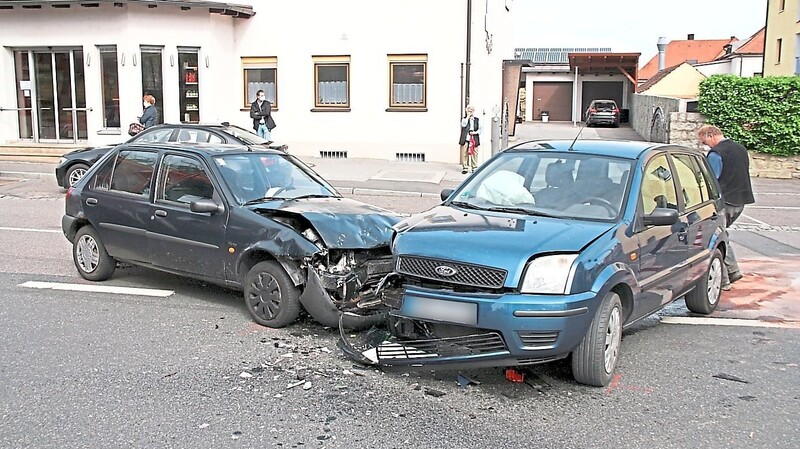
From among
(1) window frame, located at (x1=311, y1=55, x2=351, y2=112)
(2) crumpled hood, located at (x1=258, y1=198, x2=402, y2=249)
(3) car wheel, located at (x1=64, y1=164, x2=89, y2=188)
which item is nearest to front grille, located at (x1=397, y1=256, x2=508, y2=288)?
(2) crumpled hood, located at (x1=258, y1=198, x2=402, y2=249)

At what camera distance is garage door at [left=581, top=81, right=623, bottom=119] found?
5478 centimetres

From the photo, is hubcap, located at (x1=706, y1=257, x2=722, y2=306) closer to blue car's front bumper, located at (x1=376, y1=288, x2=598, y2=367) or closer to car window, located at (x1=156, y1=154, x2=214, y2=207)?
blue car's front bumper, located at (x1=376, y1=288, x2=598, y2=367)

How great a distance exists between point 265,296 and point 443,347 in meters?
2.07

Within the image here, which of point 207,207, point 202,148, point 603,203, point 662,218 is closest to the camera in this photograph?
point 662,218

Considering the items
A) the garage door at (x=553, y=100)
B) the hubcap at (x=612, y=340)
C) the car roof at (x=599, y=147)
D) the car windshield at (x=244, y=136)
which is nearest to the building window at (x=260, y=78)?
the car windshield at (x=244, y=136)

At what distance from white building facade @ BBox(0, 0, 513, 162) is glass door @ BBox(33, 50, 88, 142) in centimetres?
3

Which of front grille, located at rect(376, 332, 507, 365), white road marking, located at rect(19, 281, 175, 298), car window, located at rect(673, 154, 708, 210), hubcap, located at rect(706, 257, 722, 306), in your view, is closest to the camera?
front grille, located at rect(376, 332, 507, 365)

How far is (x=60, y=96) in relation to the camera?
75.1 ft

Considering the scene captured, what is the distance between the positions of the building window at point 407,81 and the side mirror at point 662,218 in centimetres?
1695

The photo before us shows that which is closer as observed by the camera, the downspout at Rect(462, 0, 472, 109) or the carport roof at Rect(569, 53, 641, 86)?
the downspout at Rect(462, 0, 472, 109)

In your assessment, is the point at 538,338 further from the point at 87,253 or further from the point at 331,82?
the point at 331,82

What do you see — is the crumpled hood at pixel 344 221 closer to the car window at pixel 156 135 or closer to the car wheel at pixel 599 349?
the car wheel at pixel 599 349

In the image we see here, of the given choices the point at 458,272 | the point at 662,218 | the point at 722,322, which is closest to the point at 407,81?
the point at 722,322

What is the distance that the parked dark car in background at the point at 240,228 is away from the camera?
6.47 metres
